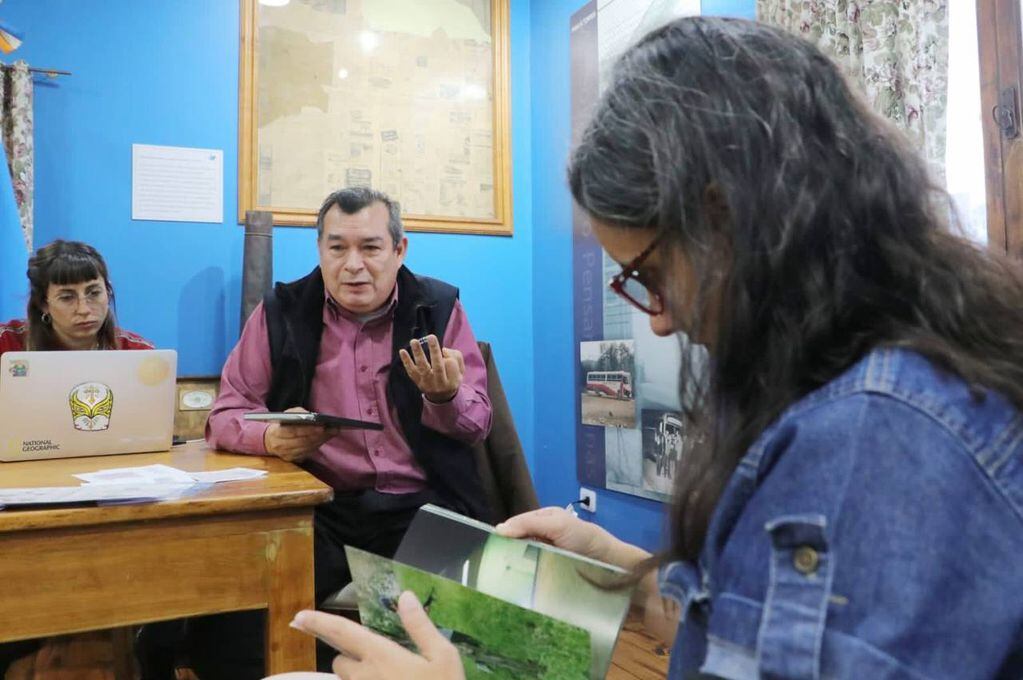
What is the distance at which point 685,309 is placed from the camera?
61cm

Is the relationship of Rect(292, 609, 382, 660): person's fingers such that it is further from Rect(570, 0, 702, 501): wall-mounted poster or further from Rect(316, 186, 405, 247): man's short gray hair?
Rect(570, 0, 702, 501): wall-mounted poster

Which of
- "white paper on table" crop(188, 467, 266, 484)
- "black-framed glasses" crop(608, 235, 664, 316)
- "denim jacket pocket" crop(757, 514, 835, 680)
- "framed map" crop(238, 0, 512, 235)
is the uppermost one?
"framed map" crop(238, 0, 512, 235)

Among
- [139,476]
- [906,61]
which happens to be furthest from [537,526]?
[906,61]

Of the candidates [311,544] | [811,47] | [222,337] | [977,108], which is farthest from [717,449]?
[222,337]

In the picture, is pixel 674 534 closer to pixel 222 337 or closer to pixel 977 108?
pixel 977 108

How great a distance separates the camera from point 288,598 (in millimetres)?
1188

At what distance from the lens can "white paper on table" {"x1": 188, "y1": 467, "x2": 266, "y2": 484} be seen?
4.43 feet

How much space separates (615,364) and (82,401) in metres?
1.89

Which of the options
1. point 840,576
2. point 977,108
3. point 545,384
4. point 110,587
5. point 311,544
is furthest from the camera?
point 545,384

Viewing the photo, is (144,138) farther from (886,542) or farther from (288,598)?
(886,542)

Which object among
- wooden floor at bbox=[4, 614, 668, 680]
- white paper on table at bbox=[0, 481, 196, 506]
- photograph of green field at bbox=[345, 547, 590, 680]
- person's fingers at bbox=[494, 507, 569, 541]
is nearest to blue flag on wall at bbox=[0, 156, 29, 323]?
wooden floor at bbox=[4, 614, 668, 680]

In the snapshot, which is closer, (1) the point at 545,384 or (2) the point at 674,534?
(2) the point at 674,534

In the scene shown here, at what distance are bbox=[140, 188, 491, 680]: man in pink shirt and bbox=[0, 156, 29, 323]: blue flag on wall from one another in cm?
93

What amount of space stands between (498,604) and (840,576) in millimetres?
299
